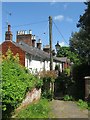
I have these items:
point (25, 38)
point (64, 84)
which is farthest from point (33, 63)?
point (25, 38)

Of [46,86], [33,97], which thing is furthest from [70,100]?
[33,97]

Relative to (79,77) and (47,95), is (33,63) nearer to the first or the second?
(79,77)

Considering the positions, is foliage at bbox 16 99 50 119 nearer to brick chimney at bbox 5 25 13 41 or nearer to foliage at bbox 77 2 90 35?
foliage at bbox 77 2 90 35

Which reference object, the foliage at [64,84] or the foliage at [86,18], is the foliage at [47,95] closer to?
the foliage at [64,84]

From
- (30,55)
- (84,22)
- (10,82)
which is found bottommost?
(10,82)

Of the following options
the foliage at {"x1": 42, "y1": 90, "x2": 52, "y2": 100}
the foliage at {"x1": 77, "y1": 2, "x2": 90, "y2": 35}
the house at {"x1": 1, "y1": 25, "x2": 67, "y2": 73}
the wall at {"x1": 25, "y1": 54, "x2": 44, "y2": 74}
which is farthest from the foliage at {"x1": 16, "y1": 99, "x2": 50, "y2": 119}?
the wall at {"x1": 25, "y1": 54, "x2": 44, "y2": 74}

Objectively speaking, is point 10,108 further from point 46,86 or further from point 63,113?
point 46,86

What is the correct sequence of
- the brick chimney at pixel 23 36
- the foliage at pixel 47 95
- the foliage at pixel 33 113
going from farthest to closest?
the brick chimney at pixel 23 36 → the foliage at pixel 47 95 → the foliage at pixel 33 113

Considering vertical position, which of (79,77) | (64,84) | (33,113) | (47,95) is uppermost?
(79,77)

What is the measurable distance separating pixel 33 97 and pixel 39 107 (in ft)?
8.16

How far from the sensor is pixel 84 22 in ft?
91.6

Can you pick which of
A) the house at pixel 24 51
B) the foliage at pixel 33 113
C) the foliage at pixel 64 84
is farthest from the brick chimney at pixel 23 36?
the foliage at pixel 33 113

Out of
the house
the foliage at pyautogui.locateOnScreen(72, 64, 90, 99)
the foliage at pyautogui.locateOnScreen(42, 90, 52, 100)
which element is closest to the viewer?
the foliage at pyautogui.locateOnScreen(42, 90, 52, 100)

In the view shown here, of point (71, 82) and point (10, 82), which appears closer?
point (10, 82)
